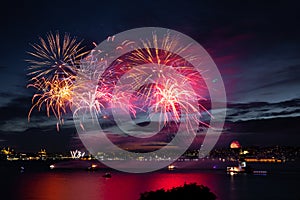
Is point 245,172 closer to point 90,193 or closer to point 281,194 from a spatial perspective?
point 281,194

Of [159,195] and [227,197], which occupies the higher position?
[159,195]

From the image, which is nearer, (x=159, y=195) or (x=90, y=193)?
(x=159, y=195)

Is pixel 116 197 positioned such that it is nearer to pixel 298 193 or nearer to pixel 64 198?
pixel 64 198

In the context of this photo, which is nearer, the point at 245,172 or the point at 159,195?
the point at 159,195

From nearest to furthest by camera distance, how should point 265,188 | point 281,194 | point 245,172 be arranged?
1. point 281,194
2. point 265,188
3. point 245,172

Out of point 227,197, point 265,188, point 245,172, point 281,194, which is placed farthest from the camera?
point 245,172

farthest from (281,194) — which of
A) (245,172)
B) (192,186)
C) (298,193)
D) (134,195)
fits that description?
(245,172)

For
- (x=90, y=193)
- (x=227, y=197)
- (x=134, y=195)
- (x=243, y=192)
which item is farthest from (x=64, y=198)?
(x=243, y=192)

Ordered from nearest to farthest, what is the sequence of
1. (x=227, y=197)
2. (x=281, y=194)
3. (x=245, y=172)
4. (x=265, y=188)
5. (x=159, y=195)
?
(x=159, y=195), (x=227, y=197), (x=281, y=194), (x=265, y=188), (x=245, y=172)

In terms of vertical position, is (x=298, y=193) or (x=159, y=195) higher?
(x=159, y=195)
